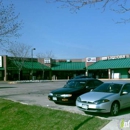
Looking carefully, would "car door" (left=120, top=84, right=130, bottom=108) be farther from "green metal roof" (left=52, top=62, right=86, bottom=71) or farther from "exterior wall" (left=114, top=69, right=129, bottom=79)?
"green metal roof" (left=52, top=62, right=86, bottom=71)

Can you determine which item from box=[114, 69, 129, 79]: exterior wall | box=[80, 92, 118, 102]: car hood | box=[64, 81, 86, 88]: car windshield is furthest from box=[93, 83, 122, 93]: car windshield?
box=[114, 69, 129, 79]: exterior wall

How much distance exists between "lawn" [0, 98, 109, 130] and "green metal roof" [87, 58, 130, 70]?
48.2 metres

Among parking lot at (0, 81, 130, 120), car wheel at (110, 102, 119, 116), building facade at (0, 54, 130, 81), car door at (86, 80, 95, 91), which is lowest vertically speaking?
parking lot at (0, 81, 130, 120)

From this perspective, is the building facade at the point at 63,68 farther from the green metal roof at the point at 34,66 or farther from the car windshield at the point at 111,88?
the car windshield at the point at 111,88

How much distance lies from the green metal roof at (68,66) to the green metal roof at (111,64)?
328 cm

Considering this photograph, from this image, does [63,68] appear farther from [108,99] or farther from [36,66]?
[108,99]

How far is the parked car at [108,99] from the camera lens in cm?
934

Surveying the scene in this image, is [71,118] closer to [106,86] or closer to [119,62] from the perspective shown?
[106,86]

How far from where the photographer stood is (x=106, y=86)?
11102 millimetres

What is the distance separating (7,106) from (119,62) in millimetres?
51078

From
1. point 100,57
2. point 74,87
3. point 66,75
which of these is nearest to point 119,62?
point 100,57

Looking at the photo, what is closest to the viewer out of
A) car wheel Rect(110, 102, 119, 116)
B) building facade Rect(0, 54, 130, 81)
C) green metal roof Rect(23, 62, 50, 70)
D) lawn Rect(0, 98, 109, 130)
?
lawn Rect(0, 98, 109, 130)

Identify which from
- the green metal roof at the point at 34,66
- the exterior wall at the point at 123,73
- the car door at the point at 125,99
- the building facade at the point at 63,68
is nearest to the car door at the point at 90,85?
the car door at the point at 125,99

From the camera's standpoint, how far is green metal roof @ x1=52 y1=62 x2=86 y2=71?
69387 mm
